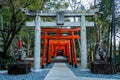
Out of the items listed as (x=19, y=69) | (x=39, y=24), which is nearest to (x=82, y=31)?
(x=39, y=24)

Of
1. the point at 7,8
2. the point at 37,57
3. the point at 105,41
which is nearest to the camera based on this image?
the point at 37,57

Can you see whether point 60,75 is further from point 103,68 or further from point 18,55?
point 18,55

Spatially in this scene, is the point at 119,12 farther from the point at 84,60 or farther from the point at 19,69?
the point at 19,69

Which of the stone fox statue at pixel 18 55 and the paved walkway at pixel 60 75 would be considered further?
the stone fox statue at pixel 18 55

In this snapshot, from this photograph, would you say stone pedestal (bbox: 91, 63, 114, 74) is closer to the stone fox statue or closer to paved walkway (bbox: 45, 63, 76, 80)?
paved walkway (bbox: 45, 63, 76, 80)

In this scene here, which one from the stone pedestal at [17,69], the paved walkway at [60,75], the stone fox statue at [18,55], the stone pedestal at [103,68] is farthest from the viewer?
the stone fox statue at [18,55]

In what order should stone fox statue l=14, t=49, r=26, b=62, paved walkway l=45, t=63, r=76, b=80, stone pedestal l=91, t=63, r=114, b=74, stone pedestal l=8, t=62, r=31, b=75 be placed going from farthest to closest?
stone fox statue l=14, t=49, r=26, b=62, stone pedestal l=8, t=62, r=31, b=75, stone pedestal l=91, t=63, r=114, b=74, paved walkway l=45, t=63, r=76, b=80

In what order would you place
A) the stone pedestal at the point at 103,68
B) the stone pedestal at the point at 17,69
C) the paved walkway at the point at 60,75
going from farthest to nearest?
the stone pedestal at the point at 17,69 < the stone pedestal at the point at 103,68 < the paved walkway at the point at 60,75

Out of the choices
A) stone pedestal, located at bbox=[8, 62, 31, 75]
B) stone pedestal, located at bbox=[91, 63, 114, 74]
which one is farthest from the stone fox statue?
stone pedestal, located at bbox=[91, 63, 114, 74]

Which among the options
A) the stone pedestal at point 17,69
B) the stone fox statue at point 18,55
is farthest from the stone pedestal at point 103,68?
the stone fox statue at point 18,55

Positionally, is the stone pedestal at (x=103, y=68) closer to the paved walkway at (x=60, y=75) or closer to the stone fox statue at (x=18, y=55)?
the paved walkway at (x=60, y=75)

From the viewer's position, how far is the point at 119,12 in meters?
22.8

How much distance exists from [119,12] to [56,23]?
703cm

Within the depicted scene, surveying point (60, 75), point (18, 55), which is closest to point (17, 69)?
point (18, 55)
